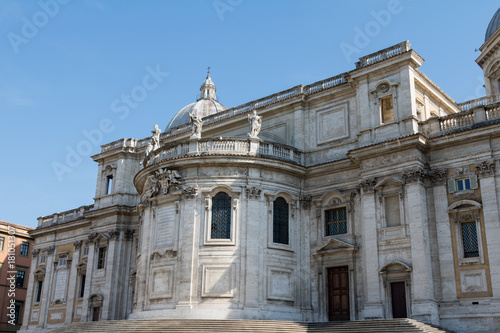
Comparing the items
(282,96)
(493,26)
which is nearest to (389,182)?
(282,96)

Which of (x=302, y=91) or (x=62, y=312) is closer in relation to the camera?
(x=302, y=91)

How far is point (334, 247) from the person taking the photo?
90.9 feet

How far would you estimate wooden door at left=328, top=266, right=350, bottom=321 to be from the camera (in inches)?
1067

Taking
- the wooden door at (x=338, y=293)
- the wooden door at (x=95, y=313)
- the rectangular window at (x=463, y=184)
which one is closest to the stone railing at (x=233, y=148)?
the wooden door at (x=338, y=293)

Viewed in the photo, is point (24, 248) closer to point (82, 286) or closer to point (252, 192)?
point (82, 286)

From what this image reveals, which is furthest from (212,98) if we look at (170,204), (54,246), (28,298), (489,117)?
(489,117)

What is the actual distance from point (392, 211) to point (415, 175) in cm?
215

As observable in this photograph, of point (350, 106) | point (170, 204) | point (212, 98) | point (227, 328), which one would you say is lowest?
point (227, 328)

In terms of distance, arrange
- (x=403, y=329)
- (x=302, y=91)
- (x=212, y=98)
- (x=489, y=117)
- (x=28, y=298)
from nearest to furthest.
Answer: (x=403, y=329)
(x=489, y=117)
(x=302, y=91)
(x=28, y=298)
(x=212, y=98)

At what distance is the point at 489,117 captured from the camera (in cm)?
2503

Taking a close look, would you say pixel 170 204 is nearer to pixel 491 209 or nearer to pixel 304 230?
pixel 304 230

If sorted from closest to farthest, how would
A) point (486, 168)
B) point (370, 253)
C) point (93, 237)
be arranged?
point (486, 168)
point (370, 253)
point (93, 237)

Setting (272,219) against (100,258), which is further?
(100,258)

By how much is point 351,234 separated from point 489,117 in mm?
8613
